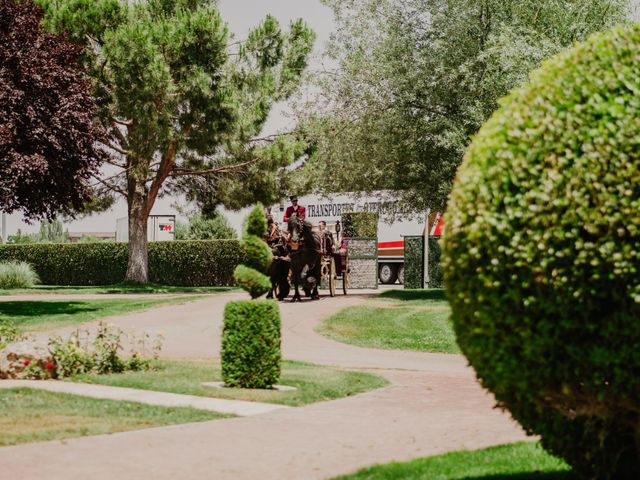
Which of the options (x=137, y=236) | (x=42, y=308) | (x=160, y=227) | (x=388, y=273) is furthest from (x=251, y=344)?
(x=160, y=227)

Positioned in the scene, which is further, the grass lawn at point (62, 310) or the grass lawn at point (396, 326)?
the grass lawn at point (62, 310)

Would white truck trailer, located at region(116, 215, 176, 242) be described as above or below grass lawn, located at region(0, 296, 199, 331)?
above

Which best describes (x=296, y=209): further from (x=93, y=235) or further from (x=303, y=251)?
(x=93, y=235)

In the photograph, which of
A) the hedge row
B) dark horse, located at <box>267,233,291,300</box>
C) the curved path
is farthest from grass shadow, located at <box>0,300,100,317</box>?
the hedge row

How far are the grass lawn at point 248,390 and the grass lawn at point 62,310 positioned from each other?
27.3 feet

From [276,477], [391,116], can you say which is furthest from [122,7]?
[276,477]

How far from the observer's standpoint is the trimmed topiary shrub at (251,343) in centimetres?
1059

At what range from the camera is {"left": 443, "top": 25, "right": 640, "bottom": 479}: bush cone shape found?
4898mm

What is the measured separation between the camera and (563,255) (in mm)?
4957

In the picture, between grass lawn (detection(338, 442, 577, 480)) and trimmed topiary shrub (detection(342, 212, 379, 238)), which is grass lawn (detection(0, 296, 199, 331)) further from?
grass lawn (detection(338, 442, 577, 480))

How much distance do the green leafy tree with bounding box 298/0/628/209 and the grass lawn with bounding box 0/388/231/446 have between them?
56.5 feet

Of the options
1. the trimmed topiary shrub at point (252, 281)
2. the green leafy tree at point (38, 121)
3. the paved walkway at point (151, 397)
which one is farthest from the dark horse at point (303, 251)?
the paved walkway at point (151, 397)

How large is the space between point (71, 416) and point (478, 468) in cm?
409

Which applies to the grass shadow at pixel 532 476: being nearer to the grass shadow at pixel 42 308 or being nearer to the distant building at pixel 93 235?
the grass shadow at pixel 42 308
